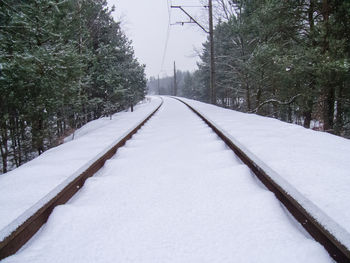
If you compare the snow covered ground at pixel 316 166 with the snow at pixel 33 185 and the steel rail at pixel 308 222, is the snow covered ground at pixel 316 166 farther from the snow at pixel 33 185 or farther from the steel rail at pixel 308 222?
the snow at pixel 33 185

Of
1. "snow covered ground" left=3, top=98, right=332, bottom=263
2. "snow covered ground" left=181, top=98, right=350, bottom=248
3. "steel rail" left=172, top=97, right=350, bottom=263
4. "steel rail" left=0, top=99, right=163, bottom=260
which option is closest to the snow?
"steel rail" left=0, top=99, right=163, bottom=260

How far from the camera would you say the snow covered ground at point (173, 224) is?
1198 millimetres

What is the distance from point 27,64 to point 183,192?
5.56 m

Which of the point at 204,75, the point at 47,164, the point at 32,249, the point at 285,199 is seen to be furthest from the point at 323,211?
the point at 204,75

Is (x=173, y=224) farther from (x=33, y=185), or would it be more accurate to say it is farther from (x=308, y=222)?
(x=33, y=185)

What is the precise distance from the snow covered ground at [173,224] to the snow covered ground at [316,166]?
23 cm

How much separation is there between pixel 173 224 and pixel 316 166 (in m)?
1.66

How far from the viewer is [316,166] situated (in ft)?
7.22

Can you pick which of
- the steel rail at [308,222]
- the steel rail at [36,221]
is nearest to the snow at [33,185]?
the steel rail at [36,221]

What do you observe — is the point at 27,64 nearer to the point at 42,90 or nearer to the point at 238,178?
the point at 42,90

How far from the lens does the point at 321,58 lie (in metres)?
7.03

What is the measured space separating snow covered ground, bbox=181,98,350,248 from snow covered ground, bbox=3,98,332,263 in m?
0.23

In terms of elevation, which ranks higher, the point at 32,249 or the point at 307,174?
the point at 307,174

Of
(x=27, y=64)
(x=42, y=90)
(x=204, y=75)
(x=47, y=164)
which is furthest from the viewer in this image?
(x=204, y=75)
